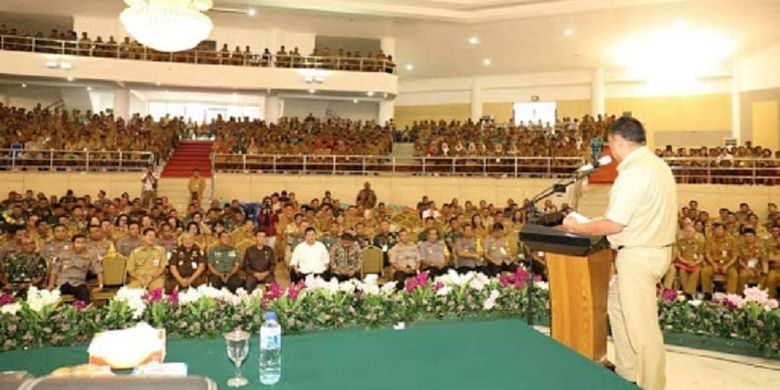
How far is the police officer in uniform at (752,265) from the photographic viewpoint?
6.83m

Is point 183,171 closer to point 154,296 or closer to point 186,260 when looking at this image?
point 186,260

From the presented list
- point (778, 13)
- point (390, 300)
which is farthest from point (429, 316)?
point (778, 13)

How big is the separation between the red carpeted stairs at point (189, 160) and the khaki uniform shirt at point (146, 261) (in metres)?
8.40

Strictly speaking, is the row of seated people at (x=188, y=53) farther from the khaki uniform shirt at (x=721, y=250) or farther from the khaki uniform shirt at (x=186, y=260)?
the khaki uniform shirt at (x=721, y=250)

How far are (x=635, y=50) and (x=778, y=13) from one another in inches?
175

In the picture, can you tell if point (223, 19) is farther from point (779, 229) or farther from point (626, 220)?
point (626, 220)

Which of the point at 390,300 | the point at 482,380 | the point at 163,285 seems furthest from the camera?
the point at 163,285

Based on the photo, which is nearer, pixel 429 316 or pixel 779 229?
pixel 429 316

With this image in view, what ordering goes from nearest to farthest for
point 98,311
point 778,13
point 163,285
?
1. point 98,311
2. point 163,285
3. point 778,13

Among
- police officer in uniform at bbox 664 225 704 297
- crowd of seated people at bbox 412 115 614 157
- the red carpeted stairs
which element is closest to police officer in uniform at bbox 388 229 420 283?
police officer in uniform at bbox 664 225 704 297

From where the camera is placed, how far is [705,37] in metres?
A: 16.1

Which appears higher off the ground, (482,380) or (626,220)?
(626,220)

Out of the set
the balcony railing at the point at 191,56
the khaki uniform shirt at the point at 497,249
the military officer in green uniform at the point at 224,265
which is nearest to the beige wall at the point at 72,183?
the balcony railing at the point at 191,56

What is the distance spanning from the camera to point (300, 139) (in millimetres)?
15586
